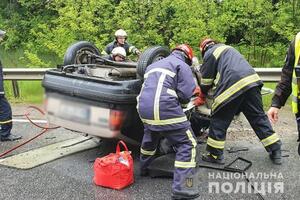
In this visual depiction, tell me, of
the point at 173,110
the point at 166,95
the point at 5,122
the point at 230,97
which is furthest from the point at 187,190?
the point at 5,122

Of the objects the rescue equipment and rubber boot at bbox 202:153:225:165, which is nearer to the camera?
the rescue equipment

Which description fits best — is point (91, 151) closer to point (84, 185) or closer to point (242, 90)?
point (84, 185)

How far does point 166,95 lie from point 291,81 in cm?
115

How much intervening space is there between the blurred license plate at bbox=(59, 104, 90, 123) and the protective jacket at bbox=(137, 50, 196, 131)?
66 cm

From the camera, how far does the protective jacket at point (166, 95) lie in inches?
151

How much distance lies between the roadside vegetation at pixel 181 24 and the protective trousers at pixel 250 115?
4489 millimetres

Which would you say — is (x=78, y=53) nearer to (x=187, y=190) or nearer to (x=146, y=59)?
(x=146, y=59)

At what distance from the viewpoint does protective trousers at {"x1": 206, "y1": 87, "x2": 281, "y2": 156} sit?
4.54 m

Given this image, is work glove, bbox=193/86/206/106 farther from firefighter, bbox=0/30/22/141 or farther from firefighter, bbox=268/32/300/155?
firefighter, bbox=0/30/22/141

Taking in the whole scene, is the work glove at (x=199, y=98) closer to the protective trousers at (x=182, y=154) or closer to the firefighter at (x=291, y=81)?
the protective trousers at (x=182, y=154)

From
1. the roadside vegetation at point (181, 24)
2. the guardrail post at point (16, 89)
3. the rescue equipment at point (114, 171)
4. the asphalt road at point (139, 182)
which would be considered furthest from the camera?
the roadside vegetation at point (181, 24)

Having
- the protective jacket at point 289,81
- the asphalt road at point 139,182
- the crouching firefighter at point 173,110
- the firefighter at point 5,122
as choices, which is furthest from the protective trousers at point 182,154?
the firefighter at point 5,122

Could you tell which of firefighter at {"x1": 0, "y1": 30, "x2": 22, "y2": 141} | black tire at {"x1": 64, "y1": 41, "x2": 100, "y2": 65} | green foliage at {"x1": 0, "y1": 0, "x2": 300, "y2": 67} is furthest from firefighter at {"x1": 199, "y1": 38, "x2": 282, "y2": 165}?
green foliage at {"x1": 0, "y1": 0, "x2": 300, "y2": 67}

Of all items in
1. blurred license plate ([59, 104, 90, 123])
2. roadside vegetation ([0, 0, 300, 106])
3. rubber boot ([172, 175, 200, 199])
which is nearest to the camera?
rubber boot ([172, 175, 200, 199])
